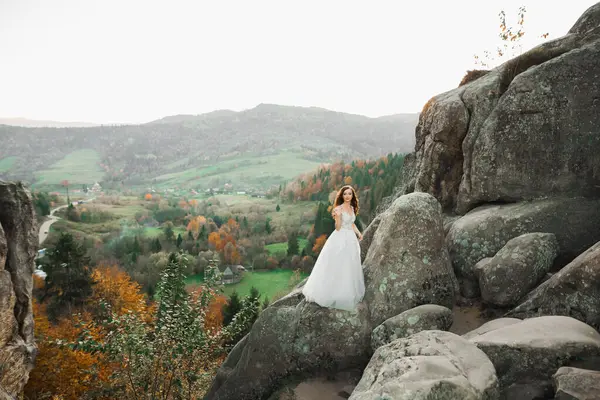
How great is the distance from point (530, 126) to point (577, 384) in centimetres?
1007

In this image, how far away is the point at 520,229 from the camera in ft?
41.2

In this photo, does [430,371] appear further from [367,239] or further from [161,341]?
[161,341]

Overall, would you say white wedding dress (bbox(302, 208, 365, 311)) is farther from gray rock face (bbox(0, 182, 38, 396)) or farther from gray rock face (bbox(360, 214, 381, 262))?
gray rock face (bbox(0, 182, 38, 396))

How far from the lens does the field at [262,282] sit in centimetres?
8019

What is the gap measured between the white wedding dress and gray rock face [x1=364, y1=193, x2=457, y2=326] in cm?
63

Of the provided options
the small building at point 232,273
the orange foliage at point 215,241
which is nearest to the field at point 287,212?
the orange foliage at point 215,241

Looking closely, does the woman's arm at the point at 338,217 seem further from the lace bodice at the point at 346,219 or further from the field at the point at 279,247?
the field at the point at 279,247

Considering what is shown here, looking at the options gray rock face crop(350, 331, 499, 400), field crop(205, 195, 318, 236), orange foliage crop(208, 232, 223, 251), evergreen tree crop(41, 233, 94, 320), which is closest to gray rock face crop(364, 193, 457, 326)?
gray rock face crop(350, 331, 499, 400)

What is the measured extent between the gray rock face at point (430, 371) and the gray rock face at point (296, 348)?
11.3ft

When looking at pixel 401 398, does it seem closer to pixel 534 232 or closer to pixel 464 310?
pixel 464 310

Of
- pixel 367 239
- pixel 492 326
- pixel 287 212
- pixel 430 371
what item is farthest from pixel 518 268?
pixel 287 212

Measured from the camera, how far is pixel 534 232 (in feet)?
39.5

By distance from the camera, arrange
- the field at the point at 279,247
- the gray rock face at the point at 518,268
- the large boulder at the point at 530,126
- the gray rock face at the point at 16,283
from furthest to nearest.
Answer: the field at the point at 279,247
the gray rock face at the point at 16,283
the large boulder at the point at 530,126
the gray rock face at the point at 518,268

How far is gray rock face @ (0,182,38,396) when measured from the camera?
16297mm
